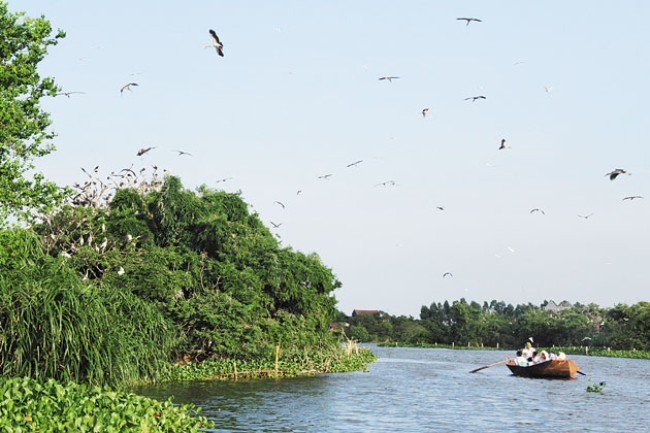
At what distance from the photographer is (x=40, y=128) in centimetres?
2581

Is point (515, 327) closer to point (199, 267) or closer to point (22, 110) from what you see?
point (199, 267)

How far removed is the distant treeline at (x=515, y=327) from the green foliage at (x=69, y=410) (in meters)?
72.9

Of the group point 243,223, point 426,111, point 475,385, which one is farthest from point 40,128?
point 475,385

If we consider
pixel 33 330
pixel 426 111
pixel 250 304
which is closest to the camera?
pixel 33 330

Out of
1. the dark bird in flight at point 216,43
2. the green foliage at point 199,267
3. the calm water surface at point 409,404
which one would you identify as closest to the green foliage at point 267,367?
the green foliage at point 199,267

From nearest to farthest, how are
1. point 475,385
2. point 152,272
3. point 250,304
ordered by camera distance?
1. point 152,272
2. point 250,304
3. point 475,385

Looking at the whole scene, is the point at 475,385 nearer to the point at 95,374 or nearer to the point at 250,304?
the point at 250,304

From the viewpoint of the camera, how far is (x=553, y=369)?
4562 centimetres

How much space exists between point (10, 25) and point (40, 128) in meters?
3.28

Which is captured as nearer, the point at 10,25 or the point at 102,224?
the point at 10,25

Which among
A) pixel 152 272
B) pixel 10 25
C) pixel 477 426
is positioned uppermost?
pixel 10 25

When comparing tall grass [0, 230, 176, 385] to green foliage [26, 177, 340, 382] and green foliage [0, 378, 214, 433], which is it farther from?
green foliage [26, 177, 340, 382]

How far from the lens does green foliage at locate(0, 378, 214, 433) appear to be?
46.0 feet

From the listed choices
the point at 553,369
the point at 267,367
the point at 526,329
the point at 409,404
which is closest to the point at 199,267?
the point at 267,367
